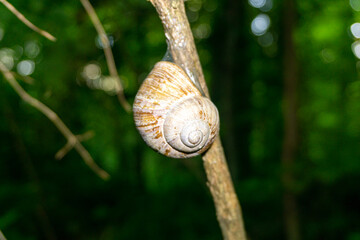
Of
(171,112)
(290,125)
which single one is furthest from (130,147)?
(171,112)

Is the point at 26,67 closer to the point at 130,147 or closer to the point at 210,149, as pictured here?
the point at 130,147

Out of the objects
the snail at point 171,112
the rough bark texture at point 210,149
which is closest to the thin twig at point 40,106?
the snail at point 171,112

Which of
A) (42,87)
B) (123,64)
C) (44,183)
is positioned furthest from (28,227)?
(123,64)

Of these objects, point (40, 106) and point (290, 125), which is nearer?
point (40, 106)

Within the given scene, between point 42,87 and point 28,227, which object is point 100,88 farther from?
point 28,227

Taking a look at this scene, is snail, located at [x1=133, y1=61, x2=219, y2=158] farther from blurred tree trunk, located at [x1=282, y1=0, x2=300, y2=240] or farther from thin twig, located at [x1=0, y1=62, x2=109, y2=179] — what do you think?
blurred tree trunk, located at [x1=282, y1=0, x2=300, y2=240]

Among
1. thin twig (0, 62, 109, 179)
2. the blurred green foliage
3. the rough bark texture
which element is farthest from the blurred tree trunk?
thin twig (0, 62, 109, 179)
